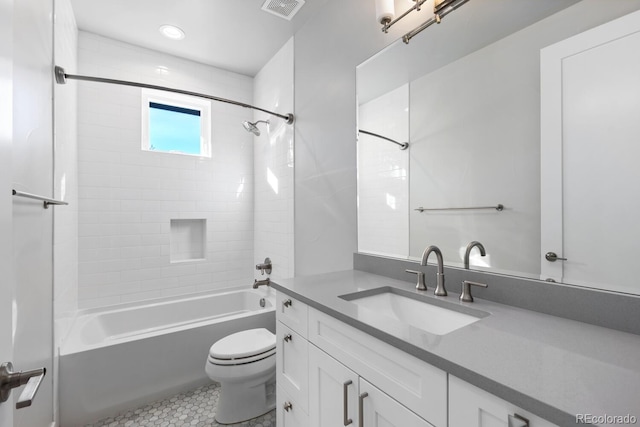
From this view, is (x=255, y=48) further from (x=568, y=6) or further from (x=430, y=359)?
(x=430, y=359)

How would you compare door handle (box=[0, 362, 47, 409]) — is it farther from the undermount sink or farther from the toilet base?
the toilet base

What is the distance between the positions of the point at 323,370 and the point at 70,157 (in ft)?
7.58

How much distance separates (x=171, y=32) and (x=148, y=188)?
1.35 m

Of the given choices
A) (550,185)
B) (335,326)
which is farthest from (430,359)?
(550,185)

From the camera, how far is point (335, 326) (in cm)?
100

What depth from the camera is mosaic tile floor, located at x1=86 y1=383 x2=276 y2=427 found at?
176cm

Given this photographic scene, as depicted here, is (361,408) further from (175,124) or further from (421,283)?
(175,124)

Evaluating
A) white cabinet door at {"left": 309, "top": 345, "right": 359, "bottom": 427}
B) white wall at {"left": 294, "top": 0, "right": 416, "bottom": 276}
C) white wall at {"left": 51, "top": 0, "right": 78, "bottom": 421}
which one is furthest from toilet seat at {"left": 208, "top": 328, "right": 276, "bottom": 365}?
white wall at {"left": 51, "top": 0, "right": 78, "bottom": 421}

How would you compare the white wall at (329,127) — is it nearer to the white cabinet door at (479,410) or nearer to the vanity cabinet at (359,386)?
the vanity cabinet at (359,386)

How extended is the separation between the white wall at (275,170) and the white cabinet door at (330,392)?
1357 millimetres

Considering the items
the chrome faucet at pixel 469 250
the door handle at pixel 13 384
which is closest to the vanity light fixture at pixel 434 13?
the chrome faucet at pixel 469 250

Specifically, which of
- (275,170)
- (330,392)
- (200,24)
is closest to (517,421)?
(330,392)

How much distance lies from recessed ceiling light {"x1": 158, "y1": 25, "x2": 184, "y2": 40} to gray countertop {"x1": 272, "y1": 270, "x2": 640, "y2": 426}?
2572 mm

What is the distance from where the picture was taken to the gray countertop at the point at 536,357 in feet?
1.59
